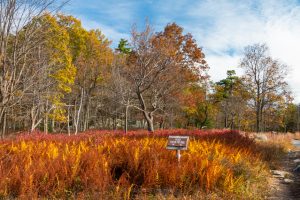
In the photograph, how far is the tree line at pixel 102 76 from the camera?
8000 mm

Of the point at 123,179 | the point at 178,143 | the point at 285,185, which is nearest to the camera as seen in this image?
the point at 123,179

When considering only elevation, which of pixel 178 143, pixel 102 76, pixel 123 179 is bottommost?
pixel 123 179

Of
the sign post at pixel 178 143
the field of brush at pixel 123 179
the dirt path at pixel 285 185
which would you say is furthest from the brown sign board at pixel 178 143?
the dirt path at pixel 285 185

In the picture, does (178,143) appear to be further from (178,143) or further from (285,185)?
(285,185)

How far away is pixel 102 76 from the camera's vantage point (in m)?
25.8

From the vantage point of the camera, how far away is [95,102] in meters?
35.1

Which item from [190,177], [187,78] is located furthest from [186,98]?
[190,177]

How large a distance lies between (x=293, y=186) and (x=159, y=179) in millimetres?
3740

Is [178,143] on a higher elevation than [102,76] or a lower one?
lower

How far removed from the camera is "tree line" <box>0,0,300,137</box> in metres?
8.00

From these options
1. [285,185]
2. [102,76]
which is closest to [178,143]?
[285,185]

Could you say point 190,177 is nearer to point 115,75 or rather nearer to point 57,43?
point 115,75

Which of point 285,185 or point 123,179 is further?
point 285,185

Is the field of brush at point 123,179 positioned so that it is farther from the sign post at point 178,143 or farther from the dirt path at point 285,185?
the dirt path at point 285,185
